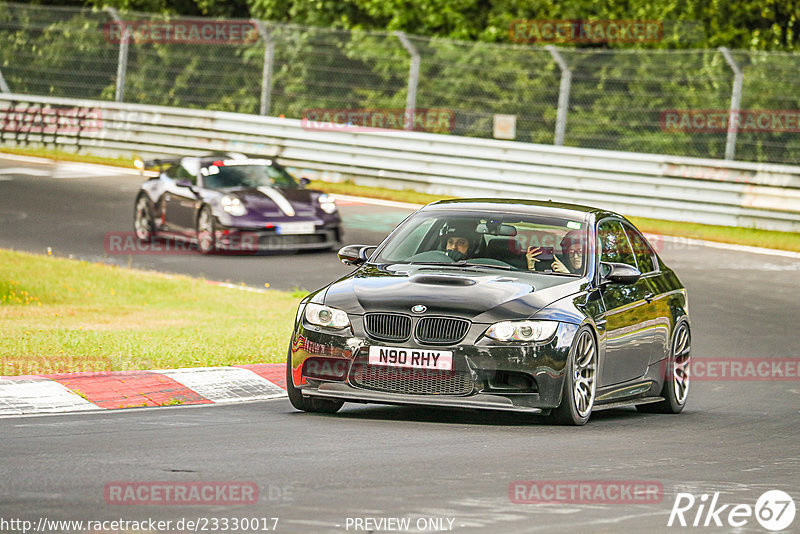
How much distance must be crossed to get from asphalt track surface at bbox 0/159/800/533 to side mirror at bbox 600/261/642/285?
95 centimetres

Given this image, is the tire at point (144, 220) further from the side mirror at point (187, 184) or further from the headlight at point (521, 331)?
the headlight at point (521, 331)

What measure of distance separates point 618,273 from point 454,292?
56.5 inches

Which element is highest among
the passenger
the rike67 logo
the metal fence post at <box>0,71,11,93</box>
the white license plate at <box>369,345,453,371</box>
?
the metal fence post at <box>0,71,11,93</box>

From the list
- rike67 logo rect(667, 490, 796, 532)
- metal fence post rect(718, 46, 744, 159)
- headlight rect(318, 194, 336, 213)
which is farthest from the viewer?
metal fence post rect(718, 46, 744, 159)

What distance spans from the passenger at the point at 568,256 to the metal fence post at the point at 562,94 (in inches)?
577

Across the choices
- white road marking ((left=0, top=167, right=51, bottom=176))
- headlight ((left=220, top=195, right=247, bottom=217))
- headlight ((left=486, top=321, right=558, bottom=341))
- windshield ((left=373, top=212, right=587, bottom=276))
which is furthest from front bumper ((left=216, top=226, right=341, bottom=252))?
headlight ((left=486, top=321, right=558, bottom=341))

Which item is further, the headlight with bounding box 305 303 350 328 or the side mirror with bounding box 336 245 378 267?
the side mirror with bounding box 336 245 378 267

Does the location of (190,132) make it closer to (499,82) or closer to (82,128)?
(82,128)

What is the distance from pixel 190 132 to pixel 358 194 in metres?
4.50

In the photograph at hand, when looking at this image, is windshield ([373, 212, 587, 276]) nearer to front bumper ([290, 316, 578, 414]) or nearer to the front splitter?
front bumper ([290, 316, 578, 414])

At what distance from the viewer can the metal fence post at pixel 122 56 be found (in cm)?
2972

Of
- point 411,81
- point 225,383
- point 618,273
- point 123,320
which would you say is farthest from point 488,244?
point 411,81

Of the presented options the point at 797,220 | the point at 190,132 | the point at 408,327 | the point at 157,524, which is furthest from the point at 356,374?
the point at 190,132

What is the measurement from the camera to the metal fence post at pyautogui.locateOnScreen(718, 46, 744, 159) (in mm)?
23234
